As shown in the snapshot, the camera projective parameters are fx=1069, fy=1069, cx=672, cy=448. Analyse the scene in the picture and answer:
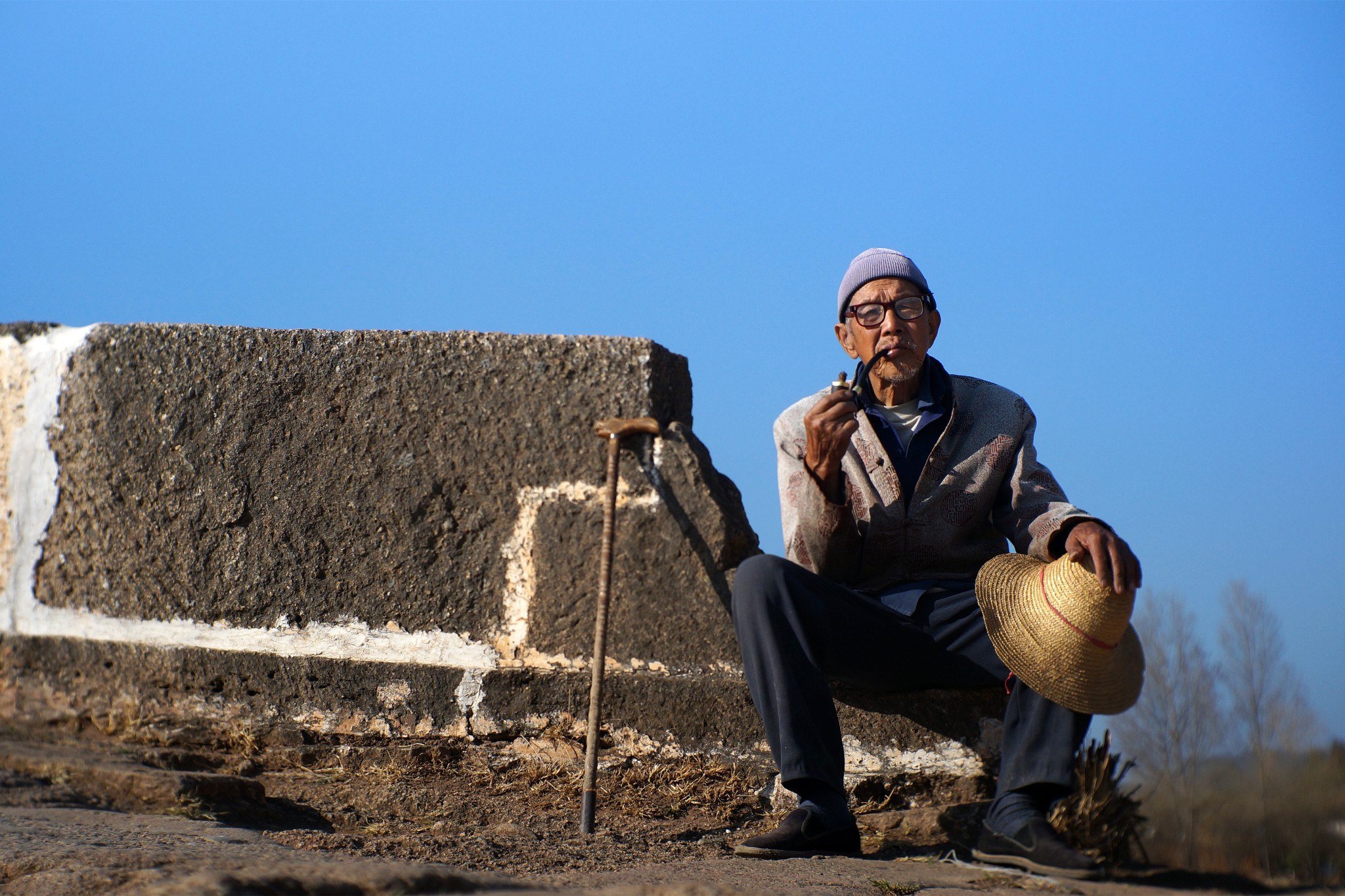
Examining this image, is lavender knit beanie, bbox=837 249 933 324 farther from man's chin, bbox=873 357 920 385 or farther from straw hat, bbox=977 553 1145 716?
straw hat, bbox=977 553 1145 716

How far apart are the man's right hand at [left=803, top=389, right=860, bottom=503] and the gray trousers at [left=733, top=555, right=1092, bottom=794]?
25 centimetres

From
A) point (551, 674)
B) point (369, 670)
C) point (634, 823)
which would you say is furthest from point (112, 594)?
point (634, 823)

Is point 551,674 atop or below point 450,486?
below

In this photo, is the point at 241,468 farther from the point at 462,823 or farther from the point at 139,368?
the point at 462,823

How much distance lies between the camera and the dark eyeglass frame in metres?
2.96

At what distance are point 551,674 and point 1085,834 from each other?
143cm

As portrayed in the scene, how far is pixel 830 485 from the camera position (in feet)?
8.70

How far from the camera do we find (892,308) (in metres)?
2.96

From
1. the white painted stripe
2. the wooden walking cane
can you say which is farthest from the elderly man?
the white painted stripe

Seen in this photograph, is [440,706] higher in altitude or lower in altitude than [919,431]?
lower

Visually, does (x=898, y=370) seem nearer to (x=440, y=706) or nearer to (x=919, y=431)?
(x=919, y=431)

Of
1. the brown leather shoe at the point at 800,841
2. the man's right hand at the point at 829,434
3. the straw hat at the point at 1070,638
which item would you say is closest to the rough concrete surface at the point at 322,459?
the man's right hand at the point at 829,434

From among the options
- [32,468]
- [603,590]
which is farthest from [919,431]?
[32,468]

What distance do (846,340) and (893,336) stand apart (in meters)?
0.21
